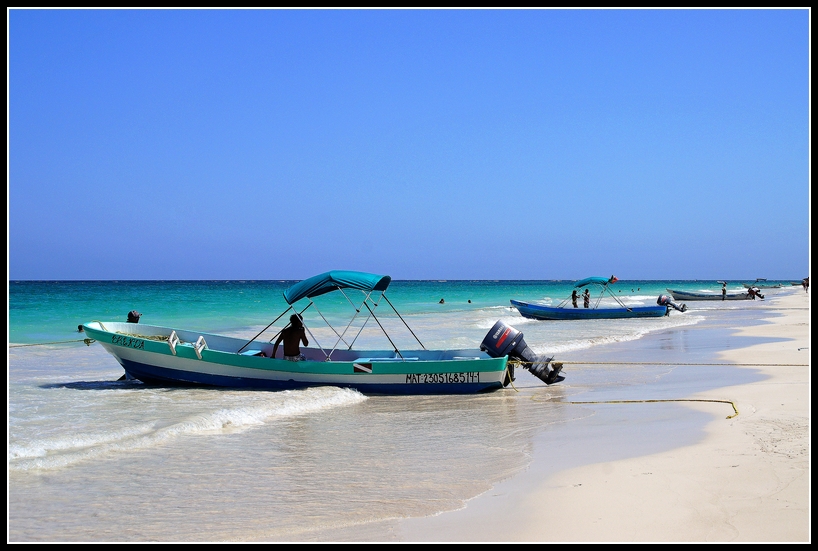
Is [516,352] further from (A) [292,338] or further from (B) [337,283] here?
(A) [292,338]

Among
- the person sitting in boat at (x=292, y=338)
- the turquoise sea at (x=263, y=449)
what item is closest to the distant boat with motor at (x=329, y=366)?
the person sitting in boat at (x=292, y=338)

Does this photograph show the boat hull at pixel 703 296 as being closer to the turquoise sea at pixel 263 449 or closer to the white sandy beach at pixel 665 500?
the turquoise sea at pixel 263 449

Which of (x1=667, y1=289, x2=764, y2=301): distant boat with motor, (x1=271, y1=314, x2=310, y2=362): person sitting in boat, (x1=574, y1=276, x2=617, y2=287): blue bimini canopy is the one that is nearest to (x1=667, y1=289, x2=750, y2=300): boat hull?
(x1=667, y1=289, x2=764, y2=301): distant boat with motor

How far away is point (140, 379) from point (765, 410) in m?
11.1

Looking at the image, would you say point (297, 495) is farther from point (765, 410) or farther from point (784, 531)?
point (765, 410)

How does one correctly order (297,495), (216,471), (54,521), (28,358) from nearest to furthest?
1. (54,521)
2. (297,495)
3. (216,471)
4. (28,358)

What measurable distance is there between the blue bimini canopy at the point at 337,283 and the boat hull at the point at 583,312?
931 inches

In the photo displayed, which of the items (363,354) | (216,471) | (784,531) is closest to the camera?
(784,531)

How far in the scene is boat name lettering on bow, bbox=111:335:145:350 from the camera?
43.2 feet

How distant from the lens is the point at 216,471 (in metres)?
7.32

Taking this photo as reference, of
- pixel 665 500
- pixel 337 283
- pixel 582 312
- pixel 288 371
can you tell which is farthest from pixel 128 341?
pixel 582 312

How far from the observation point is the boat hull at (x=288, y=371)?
12.8 meters

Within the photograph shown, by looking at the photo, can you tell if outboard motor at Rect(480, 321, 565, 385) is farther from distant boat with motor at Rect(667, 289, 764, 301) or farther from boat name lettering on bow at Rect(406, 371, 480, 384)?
distant boat with motor at Rect(667, 289, 764, 301)

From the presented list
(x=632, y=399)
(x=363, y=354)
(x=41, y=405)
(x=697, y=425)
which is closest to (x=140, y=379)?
(x=41, y=405)
